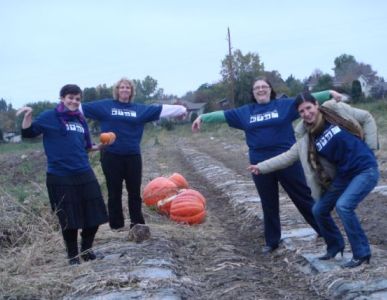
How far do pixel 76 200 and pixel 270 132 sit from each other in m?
2.28

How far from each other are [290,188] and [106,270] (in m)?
2.37

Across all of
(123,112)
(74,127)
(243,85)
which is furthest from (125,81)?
(243,85)

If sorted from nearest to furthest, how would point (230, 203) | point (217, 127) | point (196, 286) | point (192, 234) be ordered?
1. point (196, 286)
2. point (192, 234)
3. point (230, 203)
4. point (217, 127)

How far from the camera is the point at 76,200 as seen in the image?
6762 mm

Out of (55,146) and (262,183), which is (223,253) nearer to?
(262,183)

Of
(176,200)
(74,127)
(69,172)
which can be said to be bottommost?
(176,200)

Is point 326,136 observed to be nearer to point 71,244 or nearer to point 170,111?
point 170,111

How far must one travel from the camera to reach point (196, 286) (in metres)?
6.06

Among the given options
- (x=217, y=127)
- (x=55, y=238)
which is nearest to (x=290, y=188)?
(x=55, y=238)

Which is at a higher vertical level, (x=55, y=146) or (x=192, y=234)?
(x=55, y=146)

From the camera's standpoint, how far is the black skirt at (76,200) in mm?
6680

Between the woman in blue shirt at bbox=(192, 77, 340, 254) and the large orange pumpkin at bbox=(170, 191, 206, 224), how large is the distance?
2.09 m

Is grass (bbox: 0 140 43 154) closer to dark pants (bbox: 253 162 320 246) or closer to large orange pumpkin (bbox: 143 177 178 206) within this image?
large orange pumpkin (bbox: 143 177 178 206)

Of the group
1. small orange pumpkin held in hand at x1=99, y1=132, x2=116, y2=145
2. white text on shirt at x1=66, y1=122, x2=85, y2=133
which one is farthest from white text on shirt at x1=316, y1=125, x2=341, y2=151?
small orange pumpkin held in hand at x1=99, y1=132, x2=116, y2=145
